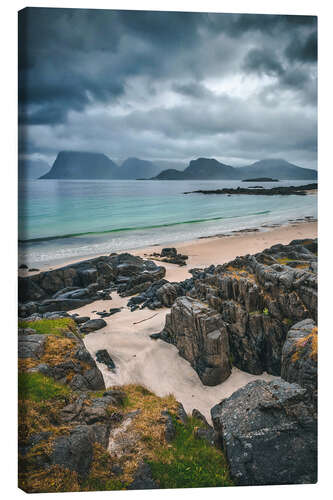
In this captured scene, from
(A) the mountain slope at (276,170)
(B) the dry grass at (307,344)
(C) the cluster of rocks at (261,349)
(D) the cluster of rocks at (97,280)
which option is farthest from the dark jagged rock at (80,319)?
(A) the mountain slope at (276,170)

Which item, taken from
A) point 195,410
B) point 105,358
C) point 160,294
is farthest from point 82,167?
point 195,410

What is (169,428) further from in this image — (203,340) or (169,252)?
(169,252)

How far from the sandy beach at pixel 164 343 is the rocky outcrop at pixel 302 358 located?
808 mm

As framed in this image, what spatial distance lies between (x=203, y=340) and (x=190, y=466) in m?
1.94

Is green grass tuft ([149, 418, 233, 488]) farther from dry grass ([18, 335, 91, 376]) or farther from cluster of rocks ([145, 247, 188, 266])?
cluster of rocks ([145, 247, 188, 266])

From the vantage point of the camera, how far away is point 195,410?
190 inches

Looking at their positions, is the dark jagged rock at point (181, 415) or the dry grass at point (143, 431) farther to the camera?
the dark jagged rock at point (181, 415)

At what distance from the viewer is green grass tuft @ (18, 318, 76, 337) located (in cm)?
498

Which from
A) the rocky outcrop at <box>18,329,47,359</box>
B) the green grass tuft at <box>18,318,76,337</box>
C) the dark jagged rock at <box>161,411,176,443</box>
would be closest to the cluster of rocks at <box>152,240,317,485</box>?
the dark jagged rock at <box>161,411,176,443</box>

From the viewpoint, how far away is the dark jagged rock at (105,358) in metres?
5.68

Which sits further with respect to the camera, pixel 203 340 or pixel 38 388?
pixel 203 340

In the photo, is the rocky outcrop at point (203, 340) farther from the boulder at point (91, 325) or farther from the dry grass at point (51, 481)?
the dry grass at point (51, 481)

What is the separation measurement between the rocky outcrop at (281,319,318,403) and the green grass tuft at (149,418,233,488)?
1513mm

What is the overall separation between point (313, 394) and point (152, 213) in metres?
4.13
